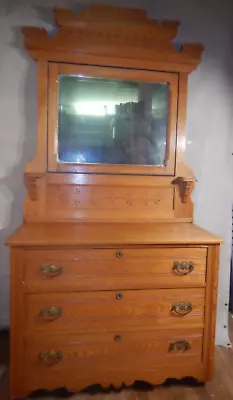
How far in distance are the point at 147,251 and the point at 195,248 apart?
0.79 ft

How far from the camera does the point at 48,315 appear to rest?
1.50 m

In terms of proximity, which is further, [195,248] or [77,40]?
[77,40]

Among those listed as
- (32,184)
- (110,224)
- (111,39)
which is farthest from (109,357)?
(111,39)

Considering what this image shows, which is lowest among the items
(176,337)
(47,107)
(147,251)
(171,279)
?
(176,337)

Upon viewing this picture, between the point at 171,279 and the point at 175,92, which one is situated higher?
the point at 175,92

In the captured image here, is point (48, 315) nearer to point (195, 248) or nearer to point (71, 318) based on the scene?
point (71, 318)

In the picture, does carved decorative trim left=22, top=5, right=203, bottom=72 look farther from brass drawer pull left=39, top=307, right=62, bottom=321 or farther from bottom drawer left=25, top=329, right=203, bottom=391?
bottom drawer left=25, top=329, right=203, bottom=391

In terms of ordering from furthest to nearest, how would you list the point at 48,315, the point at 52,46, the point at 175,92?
the point at 175,92, the point at 52,46, the point at 48,315

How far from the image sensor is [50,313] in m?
1.50

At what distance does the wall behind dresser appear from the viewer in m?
1.89

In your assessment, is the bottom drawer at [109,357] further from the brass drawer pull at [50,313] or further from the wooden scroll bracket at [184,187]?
the wooden scroll bracket at [184,187]

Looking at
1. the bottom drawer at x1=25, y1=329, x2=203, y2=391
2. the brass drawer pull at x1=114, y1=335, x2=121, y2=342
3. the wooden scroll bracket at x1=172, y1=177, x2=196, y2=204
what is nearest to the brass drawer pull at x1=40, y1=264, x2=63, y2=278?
the bottom drawer at x1=25, y1=329, x2=203, y2=391

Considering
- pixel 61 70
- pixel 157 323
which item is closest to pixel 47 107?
pixel 61 70

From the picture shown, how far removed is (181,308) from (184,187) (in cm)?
71
